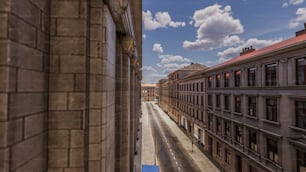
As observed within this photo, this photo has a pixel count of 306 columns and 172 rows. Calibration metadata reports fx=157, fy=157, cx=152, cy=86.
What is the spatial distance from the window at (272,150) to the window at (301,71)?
577 centimetres

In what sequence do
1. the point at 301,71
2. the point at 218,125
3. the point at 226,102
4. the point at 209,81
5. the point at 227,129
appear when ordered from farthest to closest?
the point at 209,81
the point at 218,125
the point at 226,102
the point at 227,129
the point at 301,71

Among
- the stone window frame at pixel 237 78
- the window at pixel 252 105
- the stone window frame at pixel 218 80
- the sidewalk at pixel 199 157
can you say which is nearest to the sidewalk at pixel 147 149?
the sidewalk at pixel 199 157

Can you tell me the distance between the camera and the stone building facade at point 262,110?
488 inches

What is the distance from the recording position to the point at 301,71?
12.2 metres

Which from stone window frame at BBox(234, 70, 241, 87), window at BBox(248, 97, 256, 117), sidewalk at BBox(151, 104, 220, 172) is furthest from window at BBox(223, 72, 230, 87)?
sidewalk at BBox(151, 104, 220, 172)

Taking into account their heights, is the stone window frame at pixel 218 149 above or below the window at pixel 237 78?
below

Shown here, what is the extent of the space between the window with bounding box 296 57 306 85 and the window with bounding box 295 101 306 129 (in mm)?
1620

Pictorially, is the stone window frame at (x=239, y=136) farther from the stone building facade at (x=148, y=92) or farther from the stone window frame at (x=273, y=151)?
the stone building facade at (x=148, y=92)

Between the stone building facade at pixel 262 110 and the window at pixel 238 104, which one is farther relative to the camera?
the window at pixel 238 104

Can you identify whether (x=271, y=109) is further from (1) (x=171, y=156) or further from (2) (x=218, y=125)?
(1) (x=171, y=156)

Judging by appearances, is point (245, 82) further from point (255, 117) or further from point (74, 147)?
point (74, 147)

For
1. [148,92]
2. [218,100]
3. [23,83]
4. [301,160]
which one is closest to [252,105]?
[301,160]

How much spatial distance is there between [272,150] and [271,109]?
3.75m

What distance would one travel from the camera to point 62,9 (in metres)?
2.45
